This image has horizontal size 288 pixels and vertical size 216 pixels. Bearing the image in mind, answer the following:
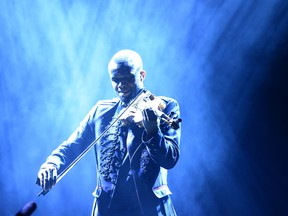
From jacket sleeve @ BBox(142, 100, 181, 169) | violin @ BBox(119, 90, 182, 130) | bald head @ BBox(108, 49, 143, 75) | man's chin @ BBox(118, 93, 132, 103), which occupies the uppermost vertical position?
bald head @ BBox(108, 49, 143, 75)

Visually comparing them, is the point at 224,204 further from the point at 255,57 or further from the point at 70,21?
the point at 70,21

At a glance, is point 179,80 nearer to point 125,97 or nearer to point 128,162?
point 125,97

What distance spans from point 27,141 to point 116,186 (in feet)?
4.32

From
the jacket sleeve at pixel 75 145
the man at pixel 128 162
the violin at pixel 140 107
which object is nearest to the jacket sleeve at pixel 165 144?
the man at pixel 128 162

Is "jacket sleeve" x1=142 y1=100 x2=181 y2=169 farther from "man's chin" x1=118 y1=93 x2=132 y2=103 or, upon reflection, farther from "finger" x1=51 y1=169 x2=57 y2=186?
"finger" x1=51 y1=169 x2=57 y2=186

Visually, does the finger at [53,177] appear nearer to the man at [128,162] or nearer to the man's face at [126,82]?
the man at [128,162]

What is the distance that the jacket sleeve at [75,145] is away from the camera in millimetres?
3057

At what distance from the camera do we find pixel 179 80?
3.71 metres

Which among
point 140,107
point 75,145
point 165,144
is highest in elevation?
point 75,145

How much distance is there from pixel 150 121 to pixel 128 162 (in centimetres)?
54

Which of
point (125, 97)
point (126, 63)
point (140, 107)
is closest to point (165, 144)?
point (140, 107)

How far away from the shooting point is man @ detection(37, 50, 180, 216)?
9.21 ft

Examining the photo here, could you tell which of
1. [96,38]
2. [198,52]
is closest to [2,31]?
[96,38]

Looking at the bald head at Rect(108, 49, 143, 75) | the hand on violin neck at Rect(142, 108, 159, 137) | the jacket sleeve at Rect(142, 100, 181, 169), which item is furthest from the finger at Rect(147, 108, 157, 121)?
the bald head at Rect(108, 49, 143, 75)
